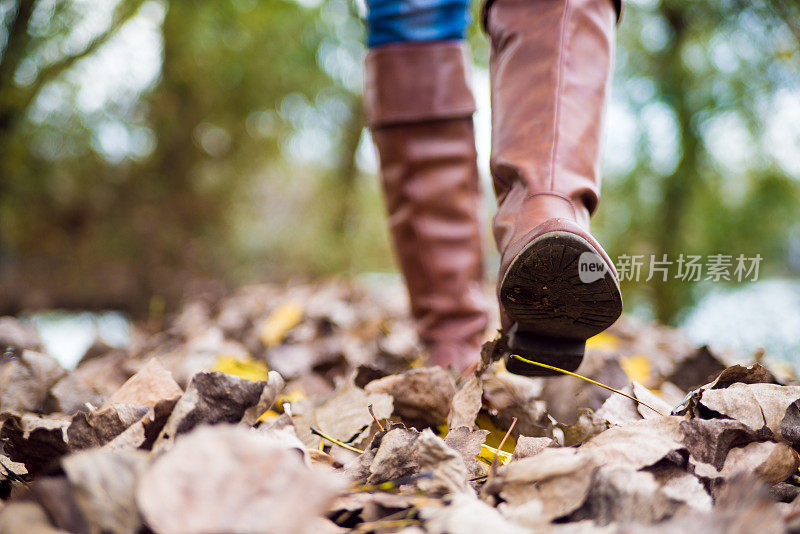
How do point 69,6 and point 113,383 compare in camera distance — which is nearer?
point 113,383

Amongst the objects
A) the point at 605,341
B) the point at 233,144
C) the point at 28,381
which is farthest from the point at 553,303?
the point at 233,144

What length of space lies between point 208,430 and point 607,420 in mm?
500

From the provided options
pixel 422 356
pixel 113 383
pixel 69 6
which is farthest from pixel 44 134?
pixel 422 356

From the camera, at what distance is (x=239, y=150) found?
136 inches

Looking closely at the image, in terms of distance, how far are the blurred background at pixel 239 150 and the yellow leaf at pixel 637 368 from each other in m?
0.67

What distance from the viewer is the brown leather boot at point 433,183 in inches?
45.8

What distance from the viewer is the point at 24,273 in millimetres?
2740

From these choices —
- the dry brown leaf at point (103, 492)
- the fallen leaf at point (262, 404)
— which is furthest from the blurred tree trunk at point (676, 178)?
the dry brown leaf at point (103, 492)

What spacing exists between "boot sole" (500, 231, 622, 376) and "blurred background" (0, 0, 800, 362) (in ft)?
4.23

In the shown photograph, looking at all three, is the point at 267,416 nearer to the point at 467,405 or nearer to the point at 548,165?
the point at 467,405

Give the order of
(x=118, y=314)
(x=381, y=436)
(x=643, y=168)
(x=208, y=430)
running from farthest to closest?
1. (x=643, y=168)
2. (x=118, y=314)
3. (x=381, y=436)
4. (x=208, y=430)

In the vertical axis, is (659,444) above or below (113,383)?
above

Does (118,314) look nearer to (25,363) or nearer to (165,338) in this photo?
(165,338)

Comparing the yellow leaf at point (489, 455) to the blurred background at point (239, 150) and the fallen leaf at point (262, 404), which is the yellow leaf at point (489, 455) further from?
the blurred background at point (239, 150)
